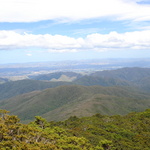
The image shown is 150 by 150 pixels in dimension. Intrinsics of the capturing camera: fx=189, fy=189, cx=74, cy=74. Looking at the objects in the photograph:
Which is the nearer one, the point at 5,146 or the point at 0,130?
the point at 5,146

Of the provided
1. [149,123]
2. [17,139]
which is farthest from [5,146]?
[149,123]

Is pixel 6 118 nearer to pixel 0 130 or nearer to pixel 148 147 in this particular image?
pixel 0 130

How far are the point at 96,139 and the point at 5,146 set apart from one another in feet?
100

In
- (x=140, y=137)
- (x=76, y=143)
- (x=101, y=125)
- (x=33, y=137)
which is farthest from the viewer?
(x=101, y=125)

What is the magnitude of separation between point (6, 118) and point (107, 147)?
24.6 meters

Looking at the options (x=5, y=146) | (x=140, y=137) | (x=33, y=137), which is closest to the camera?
(x=5, y=146)

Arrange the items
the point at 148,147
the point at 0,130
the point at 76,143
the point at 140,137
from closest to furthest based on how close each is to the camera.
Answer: the point at 0,130 → the point at 76,143 → the point at 148,147 → the point at 140,137

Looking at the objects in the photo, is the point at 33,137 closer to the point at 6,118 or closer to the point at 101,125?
the point at 6,118

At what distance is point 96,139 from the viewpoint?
5356 cm

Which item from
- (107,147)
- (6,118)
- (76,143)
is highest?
(6,118)

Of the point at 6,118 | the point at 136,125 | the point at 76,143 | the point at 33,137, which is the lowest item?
the point at 136,125

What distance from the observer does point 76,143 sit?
39.4 metres

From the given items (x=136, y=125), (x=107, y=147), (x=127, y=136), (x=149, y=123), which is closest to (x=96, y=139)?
(x=107, y=147)

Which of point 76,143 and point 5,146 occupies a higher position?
point 5,146
